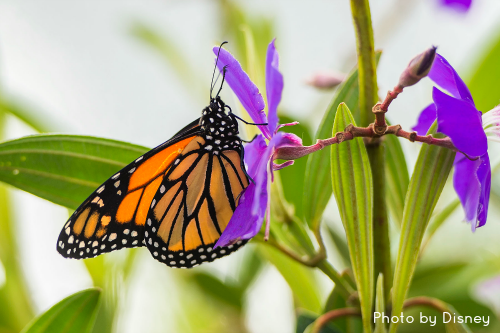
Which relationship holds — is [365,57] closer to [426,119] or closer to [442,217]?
[426,119]

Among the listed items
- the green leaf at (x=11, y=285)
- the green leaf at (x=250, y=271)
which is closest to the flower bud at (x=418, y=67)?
the green leaf at (x=250, y=271)

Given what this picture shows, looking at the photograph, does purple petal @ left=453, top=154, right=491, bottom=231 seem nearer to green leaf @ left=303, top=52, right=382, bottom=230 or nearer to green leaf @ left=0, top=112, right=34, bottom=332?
green leaf @ left=303, top=52, right=382, bottom=230

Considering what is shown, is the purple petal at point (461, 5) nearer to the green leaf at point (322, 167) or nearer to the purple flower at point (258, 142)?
the green leaf at point (322, 167)

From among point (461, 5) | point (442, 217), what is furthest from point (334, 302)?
point (461, 5)

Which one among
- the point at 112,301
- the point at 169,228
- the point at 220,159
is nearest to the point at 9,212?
the point at 112,301

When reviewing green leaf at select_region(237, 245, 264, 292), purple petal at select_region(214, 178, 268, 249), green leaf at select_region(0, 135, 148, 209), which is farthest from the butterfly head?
green leaf at select_region(237, 245, 264, 292)

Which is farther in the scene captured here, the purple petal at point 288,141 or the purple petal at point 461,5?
the purple petal at point 461,5
